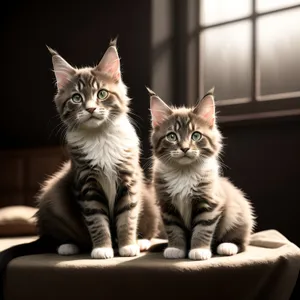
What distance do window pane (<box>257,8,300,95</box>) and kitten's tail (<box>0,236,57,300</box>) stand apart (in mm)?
1468

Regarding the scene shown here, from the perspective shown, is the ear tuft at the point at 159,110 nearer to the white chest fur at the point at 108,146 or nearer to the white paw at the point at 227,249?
the white chest fur at the point at 108,146

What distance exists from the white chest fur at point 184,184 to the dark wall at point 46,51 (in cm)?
124

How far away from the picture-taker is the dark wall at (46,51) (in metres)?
2.91

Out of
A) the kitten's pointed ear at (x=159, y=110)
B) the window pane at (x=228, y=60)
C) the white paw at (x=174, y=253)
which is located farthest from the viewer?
the window pane at (x=228, y=60)

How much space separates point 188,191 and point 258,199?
3.37ft

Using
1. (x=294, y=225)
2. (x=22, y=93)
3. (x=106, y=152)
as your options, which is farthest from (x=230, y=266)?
(x=22, y=93)

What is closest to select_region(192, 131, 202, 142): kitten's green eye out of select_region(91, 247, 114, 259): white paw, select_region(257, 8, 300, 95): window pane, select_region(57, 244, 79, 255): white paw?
select_region(91, 247, 114, 259): white paw

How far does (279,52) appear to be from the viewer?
8.56 ft

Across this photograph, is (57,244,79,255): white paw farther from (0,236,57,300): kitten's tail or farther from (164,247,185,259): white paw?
(164,247,185,259): white paw

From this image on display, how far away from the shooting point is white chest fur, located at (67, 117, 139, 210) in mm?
1655

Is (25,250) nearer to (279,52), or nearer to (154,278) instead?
(154,278)

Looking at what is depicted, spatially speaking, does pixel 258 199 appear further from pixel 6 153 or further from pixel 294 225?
pixel 6 153

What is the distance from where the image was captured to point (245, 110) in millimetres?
2648

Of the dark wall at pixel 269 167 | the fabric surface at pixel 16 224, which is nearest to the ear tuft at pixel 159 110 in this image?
the dark wall at pixel 269 167
